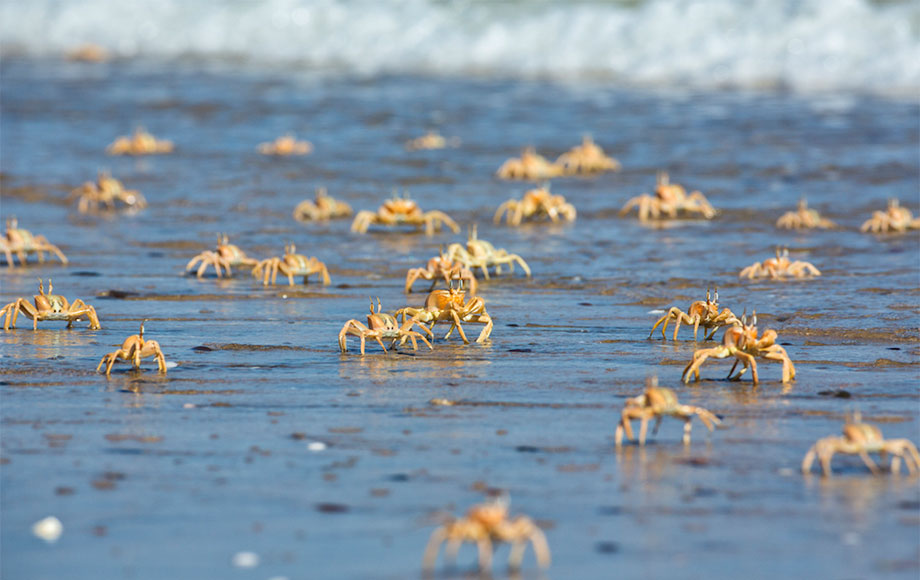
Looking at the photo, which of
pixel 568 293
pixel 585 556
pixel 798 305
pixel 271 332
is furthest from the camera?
pixel 568 293

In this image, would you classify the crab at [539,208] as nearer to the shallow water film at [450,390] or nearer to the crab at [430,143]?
the shallow water film at [450,390]

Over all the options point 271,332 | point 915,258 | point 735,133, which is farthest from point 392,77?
point 271,332

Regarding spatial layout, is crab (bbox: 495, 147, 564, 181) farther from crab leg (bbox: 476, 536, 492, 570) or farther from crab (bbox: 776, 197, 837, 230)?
crab leg (bbox: 476, 536, 492, 570)

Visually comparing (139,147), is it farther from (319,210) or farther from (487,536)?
(487,536)

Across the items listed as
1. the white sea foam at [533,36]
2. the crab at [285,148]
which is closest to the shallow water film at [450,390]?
the crab at [285,148]

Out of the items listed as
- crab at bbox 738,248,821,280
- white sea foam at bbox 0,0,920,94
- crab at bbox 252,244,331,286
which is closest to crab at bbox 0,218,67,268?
crab at bbox 252,244,331,286

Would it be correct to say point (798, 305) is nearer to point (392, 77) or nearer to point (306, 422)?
point (306, 422)
